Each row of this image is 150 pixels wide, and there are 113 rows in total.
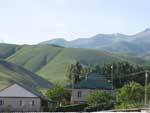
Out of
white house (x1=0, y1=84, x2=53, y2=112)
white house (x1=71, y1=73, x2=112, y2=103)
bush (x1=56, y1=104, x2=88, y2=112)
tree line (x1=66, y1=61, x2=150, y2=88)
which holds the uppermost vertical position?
tree line (x1=66, y1=61, x2=150, y2=88)

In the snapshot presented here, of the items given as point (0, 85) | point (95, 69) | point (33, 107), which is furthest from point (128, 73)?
point (33, 107)

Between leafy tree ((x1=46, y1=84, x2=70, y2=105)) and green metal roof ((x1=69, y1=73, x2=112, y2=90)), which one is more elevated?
green metal roof ((x1=69, y1=73, x2=112, y2=90))

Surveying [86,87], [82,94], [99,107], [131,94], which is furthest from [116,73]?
[99,107]

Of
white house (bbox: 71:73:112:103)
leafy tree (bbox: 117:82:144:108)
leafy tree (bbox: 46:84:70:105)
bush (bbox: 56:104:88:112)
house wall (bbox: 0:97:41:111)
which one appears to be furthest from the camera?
white house (bbox: 71:73:112:103)

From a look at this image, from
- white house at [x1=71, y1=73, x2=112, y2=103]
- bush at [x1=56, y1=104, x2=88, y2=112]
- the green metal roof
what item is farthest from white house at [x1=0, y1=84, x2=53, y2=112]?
the green metal roof

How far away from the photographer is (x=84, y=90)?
427ft

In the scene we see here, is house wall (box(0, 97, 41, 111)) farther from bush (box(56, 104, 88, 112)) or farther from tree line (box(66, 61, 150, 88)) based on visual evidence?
tree line (box(66, 61, 150, 88))

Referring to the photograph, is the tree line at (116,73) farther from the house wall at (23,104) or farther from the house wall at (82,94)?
the house wall at (23,104)

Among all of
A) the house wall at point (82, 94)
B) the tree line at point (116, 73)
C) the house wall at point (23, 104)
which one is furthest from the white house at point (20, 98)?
the tree line at point (116, 73)

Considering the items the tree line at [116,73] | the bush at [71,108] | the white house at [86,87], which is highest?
the tree line at [116,73]

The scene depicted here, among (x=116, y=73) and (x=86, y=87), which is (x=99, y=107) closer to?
(x=86, y=87)

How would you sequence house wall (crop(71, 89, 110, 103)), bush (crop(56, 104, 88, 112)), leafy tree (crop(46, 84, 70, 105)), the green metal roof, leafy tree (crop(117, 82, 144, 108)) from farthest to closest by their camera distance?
1. the green metal roof
2. house wall (crop(71, 89, 110, 103))
3. leafy tree (crop(46, 84, 70, 105))
4. leafy tree (crop(117, 82, 144, 108))
5. bush (crop(56, 104, 88, 112))

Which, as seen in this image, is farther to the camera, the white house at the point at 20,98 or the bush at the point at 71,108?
the white house at the point at 20,98

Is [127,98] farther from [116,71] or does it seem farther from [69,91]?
[116,71]
